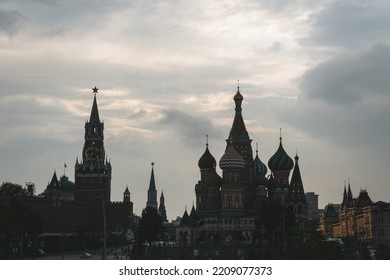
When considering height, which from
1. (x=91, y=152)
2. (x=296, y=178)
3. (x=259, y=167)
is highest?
(x=91, y=152)

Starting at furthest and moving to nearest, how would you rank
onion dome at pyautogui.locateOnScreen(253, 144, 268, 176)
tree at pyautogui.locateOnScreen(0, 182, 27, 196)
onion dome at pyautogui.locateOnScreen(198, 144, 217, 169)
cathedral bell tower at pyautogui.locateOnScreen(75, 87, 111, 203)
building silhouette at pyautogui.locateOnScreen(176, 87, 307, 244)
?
cathedral bell tower at pyautogui.locateOnScreen(75, 87, 111, 203)
tree at pyautogui.locateOnScreen(0, 182, 27, 196)
onion dome at pyautogui.locateOnScreen(253, 144, 268, 176)
onion dome at pyautogui.locateOnScreen(198, 144, 217, 169)
building silhouette at pyautogui.locateOnScreen(176, 87, 307, 244)

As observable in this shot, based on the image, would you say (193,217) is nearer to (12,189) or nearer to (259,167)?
(259,167)

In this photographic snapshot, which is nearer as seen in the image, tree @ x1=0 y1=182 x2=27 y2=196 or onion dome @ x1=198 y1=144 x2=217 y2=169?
onion dome @ x1=198 y1=144 x2=217 y2=169

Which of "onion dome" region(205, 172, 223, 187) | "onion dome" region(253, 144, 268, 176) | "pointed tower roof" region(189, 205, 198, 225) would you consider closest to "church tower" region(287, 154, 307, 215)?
"onion dome" region(253, 144, 268, 176)

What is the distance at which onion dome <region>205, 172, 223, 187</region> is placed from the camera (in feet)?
410

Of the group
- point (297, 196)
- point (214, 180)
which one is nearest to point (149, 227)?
point (214, 180)

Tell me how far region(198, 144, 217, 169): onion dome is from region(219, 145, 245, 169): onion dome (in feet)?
39.5

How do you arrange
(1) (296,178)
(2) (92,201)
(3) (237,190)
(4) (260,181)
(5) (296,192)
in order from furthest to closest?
(2) (92,201) < (1) (296,178) < (5) (296,192) < (4) (260,181) < (3) (237,190)

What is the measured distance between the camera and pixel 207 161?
135 metres

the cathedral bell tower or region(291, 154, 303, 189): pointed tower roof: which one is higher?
the cathedral bell tower

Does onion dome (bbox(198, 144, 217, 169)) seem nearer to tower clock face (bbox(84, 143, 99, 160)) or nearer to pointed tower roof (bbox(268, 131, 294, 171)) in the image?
pointed tower roof (bbox(268, 131, 294, 171))

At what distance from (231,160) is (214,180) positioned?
5.19m

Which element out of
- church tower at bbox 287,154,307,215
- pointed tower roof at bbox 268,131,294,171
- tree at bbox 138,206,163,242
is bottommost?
tree at bbox 138,206,163,242

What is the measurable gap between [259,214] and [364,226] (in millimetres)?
45209
